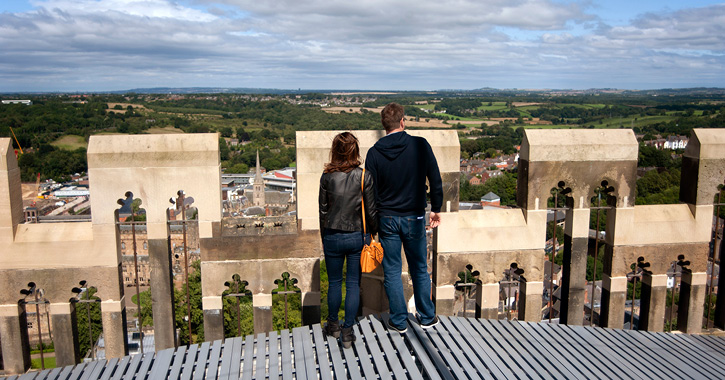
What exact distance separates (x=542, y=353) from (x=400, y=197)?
7.07 ft

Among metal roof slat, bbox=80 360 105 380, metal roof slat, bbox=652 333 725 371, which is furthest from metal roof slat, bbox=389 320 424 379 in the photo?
metal roof slat, bbox=652 333 725 371

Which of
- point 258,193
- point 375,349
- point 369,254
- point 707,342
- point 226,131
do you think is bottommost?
point 258,193

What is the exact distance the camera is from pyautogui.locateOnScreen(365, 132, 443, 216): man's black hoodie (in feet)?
18.0

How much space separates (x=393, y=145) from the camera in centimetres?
549

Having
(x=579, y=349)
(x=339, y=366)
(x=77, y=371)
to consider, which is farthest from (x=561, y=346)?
(x=77, y=371)

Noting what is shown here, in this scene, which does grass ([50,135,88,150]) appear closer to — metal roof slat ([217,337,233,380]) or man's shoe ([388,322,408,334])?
metal roof slat ([217,337,233,380])

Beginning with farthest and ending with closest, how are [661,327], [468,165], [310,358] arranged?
[468,165] → [661,327] → [310,358]

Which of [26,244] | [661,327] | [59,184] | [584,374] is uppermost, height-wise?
[26,244]

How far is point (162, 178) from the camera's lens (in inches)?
290

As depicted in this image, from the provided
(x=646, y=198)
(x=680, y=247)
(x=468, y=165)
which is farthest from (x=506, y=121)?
(x=680, y=247)

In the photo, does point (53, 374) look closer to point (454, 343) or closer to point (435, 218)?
point (454, 343)

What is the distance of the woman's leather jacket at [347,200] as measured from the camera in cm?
527

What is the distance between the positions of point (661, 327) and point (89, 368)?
8079 millimetres

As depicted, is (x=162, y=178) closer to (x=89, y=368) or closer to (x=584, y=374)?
(x=89, y=368)
